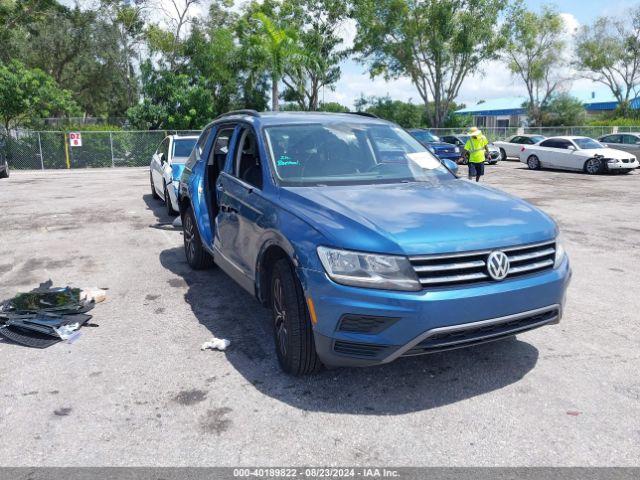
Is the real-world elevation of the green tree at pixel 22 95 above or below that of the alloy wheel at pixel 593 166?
above

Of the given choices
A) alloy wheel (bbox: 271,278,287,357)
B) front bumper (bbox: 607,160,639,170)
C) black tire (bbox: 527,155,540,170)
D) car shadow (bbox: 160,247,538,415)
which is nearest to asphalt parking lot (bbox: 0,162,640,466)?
car shadow (bbox: 160,247,538,415)

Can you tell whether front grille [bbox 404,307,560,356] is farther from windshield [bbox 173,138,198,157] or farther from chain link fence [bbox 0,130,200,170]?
chain link fence [bbox 0,130,200,170]

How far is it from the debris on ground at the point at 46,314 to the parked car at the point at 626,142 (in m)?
23.8

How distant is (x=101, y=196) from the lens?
47.8 feet

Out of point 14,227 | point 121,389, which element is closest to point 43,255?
point 14,227

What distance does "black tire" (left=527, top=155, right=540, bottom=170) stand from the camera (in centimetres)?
2370

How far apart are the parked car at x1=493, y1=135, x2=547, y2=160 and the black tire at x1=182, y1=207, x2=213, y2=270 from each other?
21.9 metres

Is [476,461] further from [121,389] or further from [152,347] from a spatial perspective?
[152,347]

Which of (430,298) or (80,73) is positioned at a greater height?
(80,73)

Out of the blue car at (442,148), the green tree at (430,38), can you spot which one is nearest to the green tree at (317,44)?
the green tree at (430,38)

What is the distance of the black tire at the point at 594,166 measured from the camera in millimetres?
21000

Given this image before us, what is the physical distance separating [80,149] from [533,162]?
66.8 ft

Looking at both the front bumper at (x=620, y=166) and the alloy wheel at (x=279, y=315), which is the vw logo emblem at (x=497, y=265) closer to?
the alloy wheel at (x=279, y=315)

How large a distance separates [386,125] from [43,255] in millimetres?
5090
